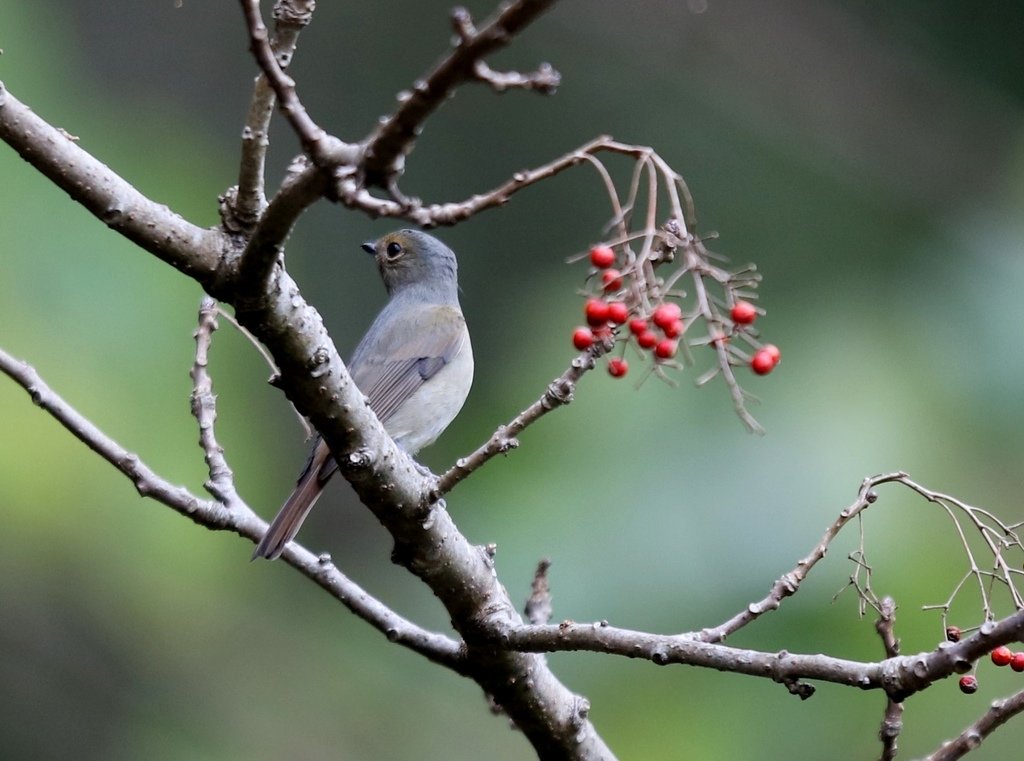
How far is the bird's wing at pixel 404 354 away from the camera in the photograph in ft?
13.6

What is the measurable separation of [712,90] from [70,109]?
320 cm

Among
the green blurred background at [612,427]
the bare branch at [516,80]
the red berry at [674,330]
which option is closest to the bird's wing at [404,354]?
the green blurred background at [612,427]

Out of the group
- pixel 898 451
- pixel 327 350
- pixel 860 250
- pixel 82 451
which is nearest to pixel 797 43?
pixel 860 250

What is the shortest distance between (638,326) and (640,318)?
0.04ft

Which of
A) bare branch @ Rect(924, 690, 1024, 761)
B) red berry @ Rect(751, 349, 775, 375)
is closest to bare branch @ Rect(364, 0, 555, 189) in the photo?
red berry @ Rect(751, 349, 775, 375)

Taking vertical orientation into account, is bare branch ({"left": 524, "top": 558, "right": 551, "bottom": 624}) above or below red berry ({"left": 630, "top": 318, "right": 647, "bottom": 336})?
above

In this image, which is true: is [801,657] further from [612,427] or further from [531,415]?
[612,427]

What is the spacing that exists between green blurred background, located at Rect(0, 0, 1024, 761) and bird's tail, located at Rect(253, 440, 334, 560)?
541 millimetres

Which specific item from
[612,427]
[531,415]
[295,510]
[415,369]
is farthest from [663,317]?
[415,369]

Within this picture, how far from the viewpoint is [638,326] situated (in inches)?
76.7

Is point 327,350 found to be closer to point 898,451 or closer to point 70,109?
point 898,451

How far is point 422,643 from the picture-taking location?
8.98ft

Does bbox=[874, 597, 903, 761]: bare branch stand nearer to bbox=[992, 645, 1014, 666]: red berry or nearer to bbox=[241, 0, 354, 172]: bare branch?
bbox=[992, 645, 1014, 666]: red berry

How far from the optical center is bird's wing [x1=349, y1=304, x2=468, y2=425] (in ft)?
13.6
